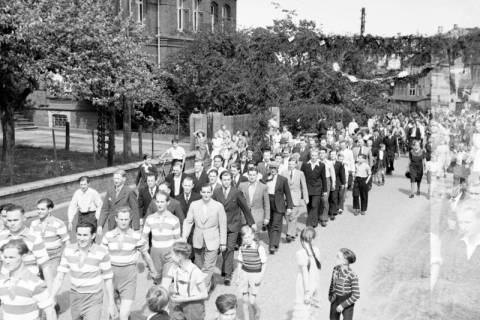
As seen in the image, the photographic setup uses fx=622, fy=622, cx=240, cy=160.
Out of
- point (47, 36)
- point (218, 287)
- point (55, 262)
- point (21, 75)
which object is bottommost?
point (218, 287)

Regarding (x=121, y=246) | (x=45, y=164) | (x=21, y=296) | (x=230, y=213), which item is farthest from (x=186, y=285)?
(x=45, y=164)

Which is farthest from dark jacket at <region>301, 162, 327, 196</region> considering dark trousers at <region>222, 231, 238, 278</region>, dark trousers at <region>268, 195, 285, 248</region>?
dark trousers at <region>222, 231, 238, 278</region>

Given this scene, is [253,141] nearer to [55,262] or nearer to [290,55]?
[290,55]

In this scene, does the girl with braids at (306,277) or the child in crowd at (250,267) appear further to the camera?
the child in crowd at (250,267)

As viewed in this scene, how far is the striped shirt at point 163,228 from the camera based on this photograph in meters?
8.24

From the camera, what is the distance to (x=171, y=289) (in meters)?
6.60

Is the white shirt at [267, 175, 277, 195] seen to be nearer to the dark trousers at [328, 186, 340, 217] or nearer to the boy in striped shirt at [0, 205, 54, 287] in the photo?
the dark trousers at [328, 186, 340, 217]

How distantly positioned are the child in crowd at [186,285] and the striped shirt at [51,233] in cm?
222

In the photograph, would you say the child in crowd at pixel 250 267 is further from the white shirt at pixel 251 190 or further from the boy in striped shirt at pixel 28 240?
the white shirt at pixel 251 190

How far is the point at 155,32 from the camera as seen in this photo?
31344mm

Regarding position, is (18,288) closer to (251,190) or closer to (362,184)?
(251,190)

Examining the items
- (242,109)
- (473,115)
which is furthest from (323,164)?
(473,115)

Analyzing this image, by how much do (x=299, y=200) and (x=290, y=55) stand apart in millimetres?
20858

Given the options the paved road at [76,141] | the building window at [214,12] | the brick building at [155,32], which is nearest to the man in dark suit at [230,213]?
the paved road at [76,141]
